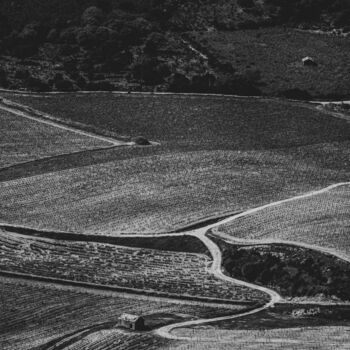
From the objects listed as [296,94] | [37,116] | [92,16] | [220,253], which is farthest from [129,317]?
[92,16]

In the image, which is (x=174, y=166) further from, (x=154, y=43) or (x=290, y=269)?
(x=154, y=43)

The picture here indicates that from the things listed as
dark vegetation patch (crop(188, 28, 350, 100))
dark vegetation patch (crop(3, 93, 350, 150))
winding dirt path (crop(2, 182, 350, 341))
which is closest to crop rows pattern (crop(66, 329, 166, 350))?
winding dirt path (crop(2, 182, 350, 341))

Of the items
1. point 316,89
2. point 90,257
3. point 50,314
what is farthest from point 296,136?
point 50,314

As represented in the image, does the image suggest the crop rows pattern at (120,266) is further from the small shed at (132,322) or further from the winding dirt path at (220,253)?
the small shed at (132,322)

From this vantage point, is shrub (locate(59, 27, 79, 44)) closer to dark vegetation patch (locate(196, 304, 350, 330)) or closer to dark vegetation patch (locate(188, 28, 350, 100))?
dark vegetation patch (locate(188, 28, 350, 100))

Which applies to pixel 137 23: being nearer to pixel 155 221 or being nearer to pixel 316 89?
pixel 316 89

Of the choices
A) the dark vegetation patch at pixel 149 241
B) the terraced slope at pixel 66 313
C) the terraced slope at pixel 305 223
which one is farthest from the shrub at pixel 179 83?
the terraced slope at pixel 66 313

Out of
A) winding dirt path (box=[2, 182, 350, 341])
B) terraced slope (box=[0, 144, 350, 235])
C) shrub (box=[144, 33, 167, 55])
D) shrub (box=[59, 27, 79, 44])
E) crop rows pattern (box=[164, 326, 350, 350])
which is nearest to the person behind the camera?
crop rows pattern (box=[164, 326, 350, 350])
